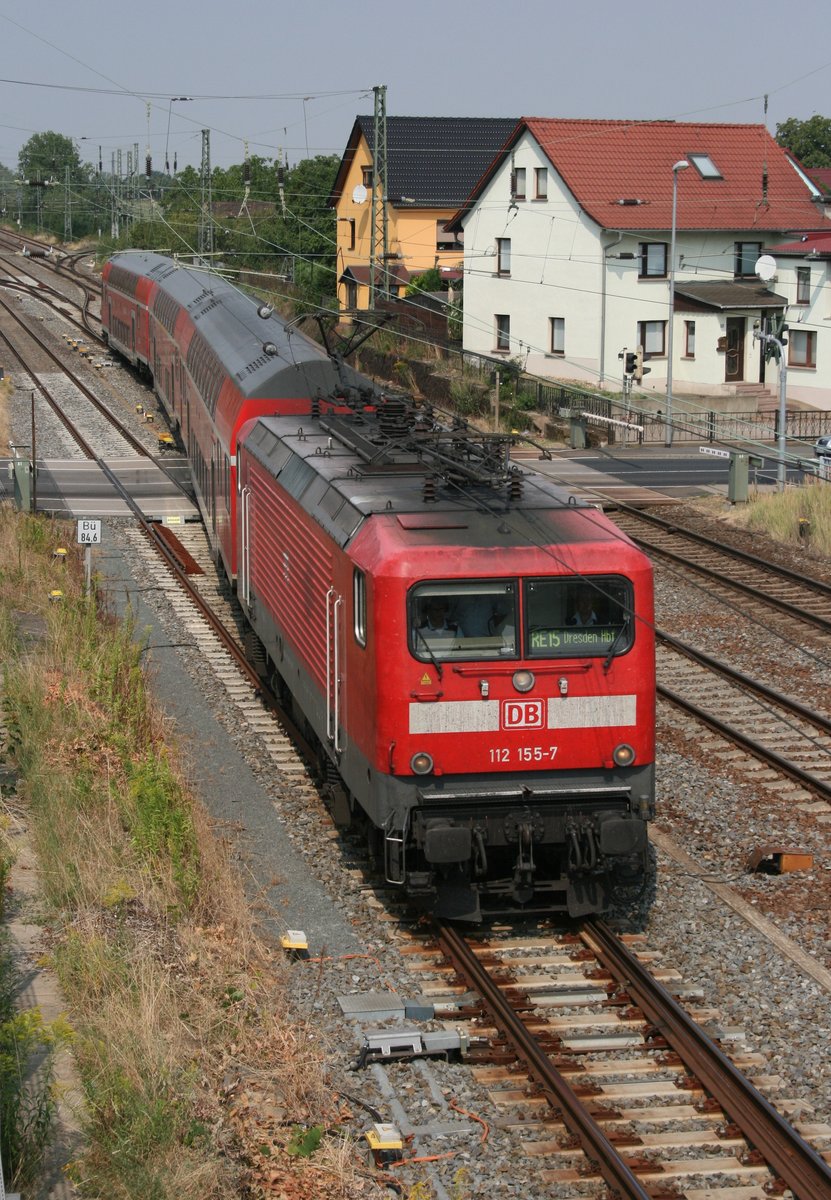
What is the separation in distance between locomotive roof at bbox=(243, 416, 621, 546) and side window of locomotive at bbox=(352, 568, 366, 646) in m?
0.40

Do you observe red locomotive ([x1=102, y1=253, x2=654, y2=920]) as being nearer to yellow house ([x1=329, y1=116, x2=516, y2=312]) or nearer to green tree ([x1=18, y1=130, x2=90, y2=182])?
yellow house ([x1=329, y1=116, x2=516, y2=312])

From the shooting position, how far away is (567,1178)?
7273mm

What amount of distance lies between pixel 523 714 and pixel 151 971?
2.83m

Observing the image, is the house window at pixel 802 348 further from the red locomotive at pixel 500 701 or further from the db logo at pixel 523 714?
the db logo at pixel 523 714

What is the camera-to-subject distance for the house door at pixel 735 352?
146ft

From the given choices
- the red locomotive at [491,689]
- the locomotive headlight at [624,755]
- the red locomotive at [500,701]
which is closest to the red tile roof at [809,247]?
the red locomotive at [491,689]

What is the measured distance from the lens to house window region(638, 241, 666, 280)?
4444 cm

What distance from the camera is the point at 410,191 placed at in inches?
2414

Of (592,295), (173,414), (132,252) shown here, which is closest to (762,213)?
(592,295)

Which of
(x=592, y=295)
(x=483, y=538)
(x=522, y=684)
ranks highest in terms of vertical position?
Result: (x=592, y=295)

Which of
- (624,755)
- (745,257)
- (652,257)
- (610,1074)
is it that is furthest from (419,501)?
(745,257)

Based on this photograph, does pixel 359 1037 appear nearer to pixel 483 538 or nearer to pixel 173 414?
pixel 483 538

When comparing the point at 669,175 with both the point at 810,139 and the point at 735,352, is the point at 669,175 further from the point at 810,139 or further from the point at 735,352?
the point at 810,139

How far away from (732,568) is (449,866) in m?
13.3
